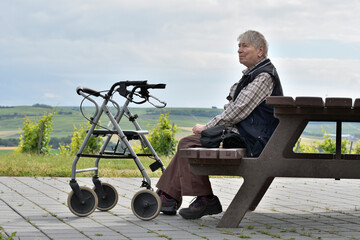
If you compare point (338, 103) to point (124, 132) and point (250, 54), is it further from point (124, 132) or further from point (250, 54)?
point (124, 132)

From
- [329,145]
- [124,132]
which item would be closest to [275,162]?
[124,132]

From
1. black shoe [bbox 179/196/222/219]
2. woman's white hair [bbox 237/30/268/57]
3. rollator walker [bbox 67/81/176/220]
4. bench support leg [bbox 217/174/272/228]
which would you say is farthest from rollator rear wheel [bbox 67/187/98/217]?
woman's white hair [bbox 237/30/268/57]

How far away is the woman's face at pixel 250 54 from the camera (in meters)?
5.70

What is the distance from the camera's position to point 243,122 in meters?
5.53

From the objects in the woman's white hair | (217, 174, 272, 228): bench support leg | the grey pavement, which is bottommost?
the grey pavement

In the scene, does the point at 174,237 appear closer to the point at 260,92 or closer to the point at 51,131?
the point at 260,92

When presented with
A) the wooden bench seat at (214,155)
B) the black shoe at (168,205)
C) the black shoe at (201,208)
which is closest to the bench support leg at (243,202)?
the wooden bench seat at (214,155)

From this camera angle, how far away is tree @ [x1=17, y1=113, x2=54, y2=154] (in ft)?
61.0

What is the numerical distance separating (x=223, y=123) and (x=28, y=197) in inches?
100.0

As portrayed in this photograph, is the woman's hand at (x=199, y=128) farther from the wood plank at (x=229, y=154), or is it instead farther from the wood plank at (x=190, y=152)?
the wood plank at (x=229, y=154)

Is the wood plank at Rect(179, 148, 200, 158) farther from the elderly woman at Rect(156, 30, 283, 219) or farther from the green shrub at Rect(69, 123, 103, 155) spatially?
the green shrub at Rect(69, 123, 103, 155)

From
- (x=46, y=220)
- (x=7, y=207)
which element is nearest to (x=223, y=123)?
(x=46, y=220)

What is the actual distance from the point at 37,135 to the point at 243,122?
13.9 meters

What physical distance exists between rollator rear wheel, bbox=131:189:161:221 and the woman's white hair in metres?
1.64
